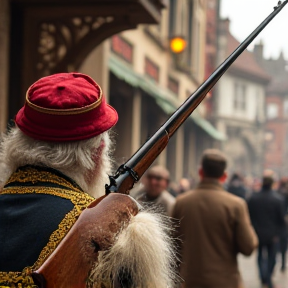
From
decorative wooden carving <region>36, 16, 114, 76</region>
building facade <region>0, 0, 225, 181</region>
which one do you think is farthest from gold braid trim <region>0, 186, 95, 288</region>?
decorative wooden carving <region>36, 16, 114, 76</region>

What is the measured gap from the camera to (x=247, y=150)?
69125 millimetres

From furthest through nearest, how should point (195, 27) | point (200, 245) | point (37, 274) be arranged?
point (195, 27), point (200, 245), point (37, 274)

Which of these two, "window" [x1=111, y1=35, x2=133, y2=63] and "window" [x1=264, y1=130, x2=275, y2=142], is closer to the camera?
"window" [x1=111, y1=35, x2=133, y2=63]

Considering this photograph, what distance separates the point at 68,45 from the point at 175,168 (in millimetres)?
19605

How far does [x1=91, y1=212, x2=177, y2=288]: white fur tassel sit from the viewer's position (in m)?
2.40

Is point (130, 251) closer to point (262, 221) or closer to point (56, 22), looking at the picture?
point (56, 22)

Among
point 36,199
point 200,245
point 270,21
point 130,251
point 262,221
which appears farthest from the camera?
point 262,221

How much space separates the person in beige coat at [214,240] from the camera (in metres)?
6.45

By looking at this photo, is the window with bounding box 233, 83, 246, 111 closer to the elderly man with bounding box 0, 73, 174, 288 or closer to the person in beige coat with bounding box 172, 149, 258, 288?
the person in beige coat with bounding box 172, 149, 258, 288

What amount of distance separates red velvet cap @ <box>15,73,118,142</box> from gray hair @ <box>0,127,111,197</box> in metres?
0.04

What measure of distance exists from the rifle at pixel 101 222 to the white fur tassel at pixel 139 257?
3 centimetres

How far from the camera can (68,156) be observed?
8.68 feet

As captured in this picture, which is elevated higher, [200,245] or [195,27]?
A: [195,27]

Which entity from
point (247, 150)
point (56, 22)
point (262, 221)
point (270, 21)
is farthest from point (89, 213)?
point (247, 150)
